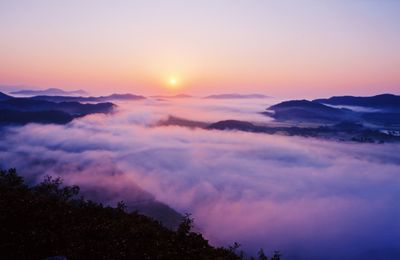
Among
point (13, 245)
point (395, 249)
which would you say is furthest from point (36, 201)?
point (395, 249)

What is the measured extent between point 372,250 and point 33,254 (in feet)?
587

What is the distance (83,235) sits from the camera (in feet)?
81.7

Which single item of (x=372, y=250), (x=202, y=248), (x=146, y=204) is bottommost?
(x=372, y=250)

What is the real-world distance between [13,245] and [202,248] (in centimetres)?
1214

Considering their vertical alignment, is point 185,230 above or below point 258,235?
above

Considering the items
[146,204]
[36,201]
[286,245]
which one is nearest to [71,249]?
[36,201]

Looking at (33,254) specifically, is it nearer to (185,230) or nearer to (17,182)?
(185,230)

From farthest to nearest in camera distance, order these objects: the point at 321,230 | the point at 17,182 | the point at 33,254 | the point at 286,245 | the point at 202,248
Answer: the point at 321,230 < the point at 286,245 < the point at 17,182 < the point at 202,248 < the point at 33,254

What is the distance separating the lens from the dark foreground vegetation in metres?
22.4

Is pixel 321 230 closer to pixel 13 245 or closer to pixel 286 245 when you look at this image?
pixel 286 245

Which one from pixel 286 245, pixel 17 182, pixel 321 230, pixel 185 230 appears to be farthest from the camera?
pixel 321 230

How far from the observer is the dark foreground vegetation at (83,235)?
22.4 m

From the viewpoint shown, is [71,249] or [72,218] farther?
[72,218]

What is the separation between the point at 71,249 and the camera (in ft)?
74.3
